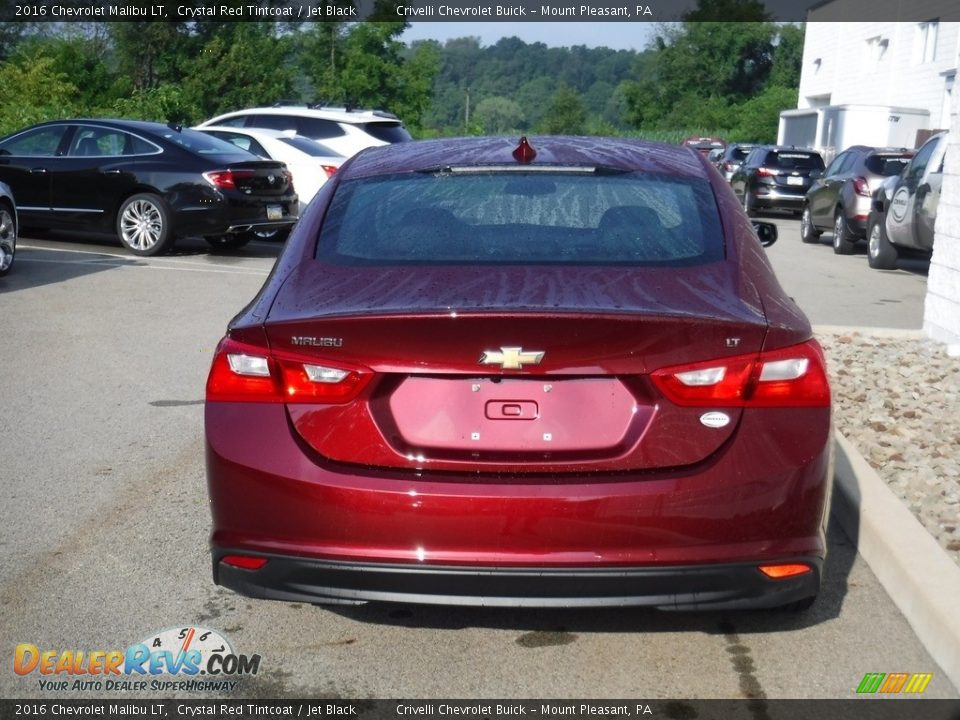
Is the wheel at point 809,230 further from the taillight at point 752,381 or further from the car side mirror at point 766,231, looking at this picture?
the taillight at point 752,381

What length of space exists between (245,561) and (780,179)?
2555 cm

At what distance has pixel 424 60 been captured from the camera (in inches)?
2958

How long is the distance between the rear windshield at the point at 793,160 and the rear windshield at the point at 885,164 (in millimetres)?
7922

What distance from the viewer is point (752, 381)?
349cm

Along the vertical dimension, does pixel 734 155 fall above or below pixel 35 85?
below

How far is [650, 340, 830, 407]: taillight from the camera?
345 centimetres

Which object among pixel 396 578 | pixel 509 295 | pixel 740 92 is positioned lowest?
pixel 740 92

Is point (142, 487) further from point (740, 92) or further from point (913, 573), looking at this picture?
point (740, 92)

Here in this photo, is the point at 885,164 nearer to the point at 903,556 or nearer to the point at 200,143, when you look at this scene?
the point at 200,143

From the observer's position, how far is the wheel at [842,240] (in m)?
19.1

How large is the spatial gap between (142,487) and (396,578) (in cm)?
253

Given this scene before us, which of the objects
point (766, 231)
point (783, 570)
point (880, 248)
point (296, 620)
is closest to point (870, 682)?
point (783, 570)

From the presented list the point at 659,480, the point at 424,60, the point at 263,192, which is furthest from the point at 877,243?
the point at 424,60

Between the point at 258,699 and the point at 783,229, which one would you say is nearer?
the point at 258,699
